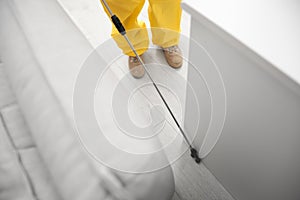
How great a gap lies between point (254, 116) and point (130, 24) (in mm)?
892

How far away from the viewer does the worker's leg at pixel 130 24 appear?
29.2 inches

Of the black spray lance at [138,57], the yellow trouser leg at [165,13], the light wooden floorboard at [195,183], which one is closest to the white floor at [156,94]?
the black spray lance at [138,57]

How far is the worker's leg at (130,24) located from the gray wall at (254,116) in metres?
0.17

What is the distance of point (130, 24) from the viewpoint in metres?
1.32

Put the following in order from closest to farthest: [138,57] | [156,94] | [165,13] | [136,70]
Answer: [138,57], [156,94], [136,70], [165,13]

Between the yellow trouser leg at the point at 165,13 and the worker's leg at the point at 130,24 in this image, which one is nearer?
Answer: the worker's leg at the point at 130,24

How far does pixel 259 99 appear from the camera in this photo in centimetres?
63

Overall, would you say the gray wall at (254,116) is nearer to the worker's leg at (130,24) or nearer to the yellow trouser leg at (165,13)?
the worker's leg at (130,24)

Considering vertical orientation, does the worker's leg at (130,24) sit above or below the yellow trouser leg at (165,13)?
above

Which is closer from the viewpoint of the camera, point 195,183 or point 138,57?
point 138,57

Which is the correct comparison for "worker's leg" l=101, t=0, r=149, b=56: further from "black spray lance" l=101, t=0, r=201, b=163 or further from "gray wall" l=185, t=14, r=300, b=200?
"gray wall" l=185, t=14, r=300, b=200

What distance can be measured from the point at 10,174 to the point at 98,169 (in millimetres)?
222

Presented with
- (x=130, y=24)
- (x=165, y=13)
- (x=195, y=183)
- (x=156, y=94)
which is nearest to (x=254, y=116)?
(x=156, y=94)

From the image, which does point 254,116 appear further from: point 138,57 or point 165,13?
point 165,13
